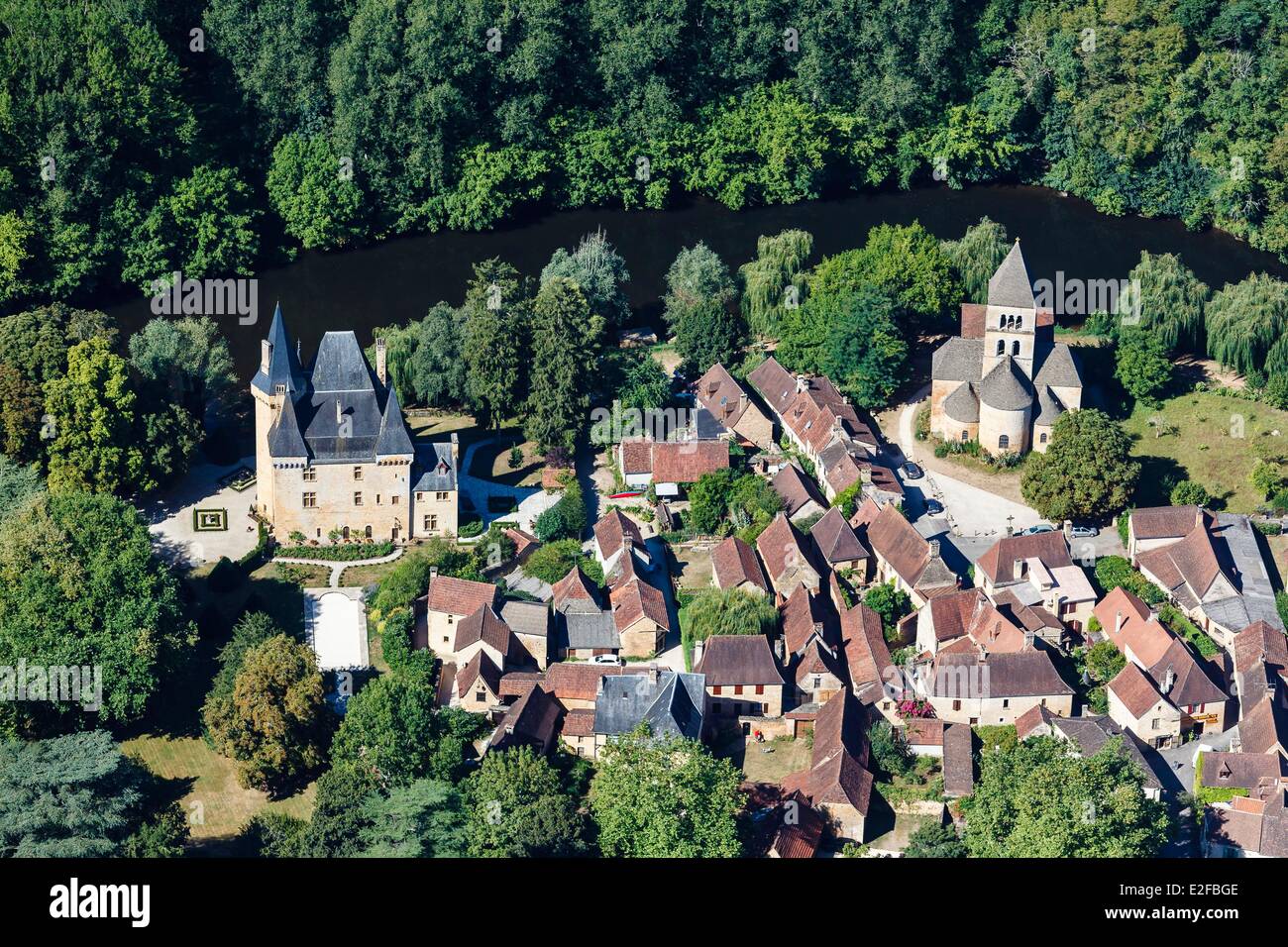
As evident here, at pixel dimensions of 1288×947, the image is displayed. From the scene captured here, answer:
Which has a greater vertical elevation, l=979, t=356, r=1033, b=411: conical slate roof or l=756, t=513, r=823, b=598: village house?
l=979, t=356, r=1033, b=411: conical slate roof

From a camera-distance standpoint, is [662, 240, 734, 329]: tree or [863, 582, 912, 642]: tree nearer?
[863, 582, 912, 642]: tree

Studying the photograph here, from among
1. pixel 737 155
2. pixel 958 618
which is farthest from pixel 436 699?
pixel 737 155

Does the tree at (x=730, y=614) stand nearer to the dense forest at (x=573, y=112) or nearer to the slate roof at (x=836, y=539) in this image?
the slate roof at (x=836, y=539)

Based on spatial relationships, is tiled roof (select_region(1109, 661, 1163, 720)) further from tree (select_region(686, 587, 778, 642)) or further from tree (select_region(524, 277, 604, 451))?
tree (select_region(524, 277, 604, 451))

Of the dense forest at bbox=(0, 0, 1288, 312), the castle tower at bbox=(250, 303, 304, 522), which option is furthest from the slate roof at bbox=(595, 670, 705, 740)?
the dense forest at bbox=(0, 0, 1288, 312)

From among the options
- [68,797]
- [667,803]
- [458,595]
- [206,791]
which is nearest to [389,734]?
[206,791]

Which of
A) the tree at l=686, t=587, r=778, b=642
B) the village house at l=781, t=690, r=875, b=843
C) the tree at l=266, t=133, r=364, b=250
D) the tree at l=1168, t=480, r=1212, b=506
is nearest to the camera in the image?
the village house at l=781, t=690, r=875, b=843

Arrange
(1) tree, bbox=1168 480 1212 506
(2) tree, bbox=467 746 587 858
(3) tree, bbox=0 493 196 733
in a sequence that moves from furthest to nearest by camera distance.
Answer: (1) tree, bbox=1168 480 1212 506 → (3) tree, bbox=0 493 196 733 → (2) tree, bbox=467 746 587 858
